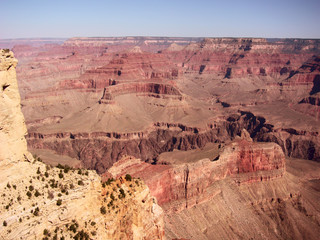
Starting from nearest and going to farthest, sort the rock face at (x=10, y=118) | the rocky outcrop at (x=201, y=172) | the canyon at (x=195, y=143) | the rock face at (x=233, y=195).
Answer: the rock face at (x=10, y=118) < the rocky outcrop at (x=201, y=172) < the rock face at (x=233, y=195) < the canyon at (x=195, y=143)

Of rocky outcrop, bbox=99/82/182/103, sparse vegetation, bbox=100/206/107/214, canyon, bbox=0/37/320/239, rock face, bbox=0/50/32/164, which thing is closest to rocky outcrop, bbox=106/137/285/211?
canyon, bbox=0/37/320/239

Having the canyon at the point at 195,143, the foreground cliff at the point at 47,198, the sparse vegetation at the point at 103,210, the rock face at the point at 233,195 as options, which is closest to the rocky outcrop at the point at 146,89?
the canyon at the point at 195,143

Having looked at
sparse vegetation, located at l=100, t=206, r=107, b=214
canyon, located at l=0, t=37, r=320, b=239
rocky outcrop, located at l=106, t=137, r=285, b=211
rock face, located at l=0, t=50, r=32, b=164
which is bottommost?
canyon, located at l=0, t=37, r=320, b=239

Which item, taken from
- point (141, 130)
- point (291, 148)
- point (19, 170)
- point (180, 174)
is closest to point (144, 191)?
point (19, 170)

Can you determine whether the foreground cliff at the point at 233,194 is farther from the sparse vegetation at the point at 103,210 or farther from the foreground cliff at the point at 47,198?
the sparse vegetation at the point at 103,210

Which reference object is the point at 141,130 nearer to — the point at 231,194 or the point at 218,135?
the point at 218,135

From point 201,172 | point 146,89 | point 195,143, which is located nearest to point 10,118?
point 201,172

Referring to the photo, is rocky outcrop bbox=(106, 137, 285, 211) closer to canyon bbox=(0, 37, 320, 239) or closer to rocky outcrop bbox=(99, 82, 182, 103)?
canyon bbox=(0, 37, 320, 239)
